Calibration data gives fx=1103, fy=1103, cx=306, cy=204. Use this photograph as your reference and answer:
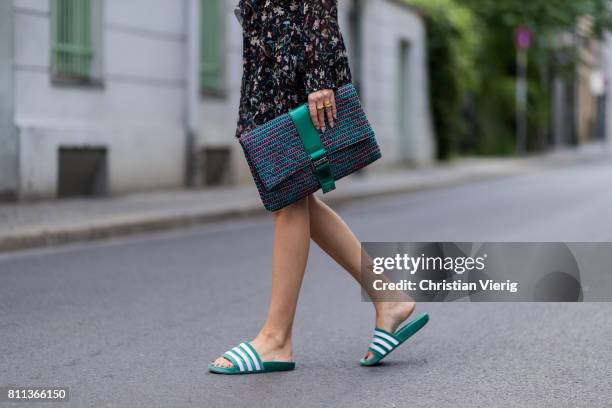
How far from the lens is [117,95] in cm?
1326

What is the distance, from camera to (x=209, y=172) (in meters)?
15.6

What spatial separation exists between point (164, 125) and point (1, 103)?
10.5 ft

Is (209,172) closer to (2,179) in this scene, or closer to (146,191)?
(146,191)

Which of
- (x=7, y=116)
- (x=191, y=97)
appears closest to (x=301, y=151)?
(x=7, y=116)

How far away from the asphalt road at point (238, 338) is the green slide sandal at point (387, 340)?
0.15 feet

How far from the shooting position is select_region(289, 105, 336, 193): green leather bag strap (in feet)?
13.4

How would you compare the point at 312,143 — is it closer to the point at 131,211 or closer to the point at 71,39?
the point at 131,211

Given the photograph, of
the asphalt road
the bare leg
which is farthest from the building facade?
the bare leg

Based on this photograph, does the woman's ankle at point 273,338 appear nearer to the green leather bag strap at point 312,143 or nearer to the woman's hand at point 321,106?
the green leather bag strap at point 312,143

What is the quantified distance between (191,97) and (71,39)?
233 centimetres

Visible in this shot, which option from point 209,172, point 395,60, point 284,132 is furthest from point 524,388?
point 395,60

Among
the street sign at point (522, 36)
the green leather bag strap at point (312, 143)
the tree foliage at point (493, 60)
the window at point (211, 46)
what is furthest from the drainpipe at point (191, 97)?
the street sign at point (522, 36)

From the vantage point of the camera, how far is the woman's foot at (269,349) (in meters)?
4.22

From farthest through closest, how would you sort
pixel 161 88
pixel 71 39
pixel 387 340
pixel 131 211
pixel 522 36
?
pixel 522 36
pixel 161 88
pixel 71 39
pixel 131 211
pixel 387 340
